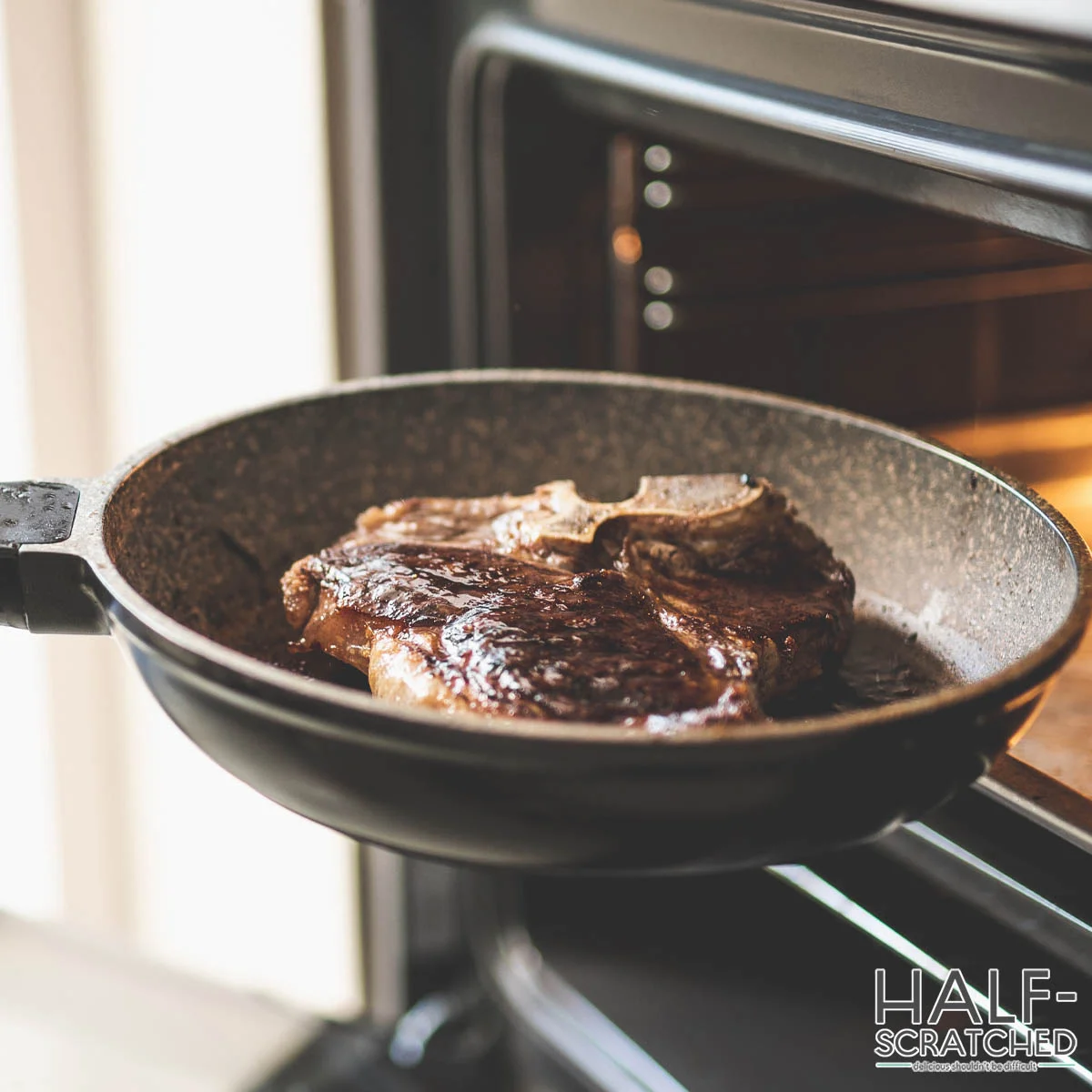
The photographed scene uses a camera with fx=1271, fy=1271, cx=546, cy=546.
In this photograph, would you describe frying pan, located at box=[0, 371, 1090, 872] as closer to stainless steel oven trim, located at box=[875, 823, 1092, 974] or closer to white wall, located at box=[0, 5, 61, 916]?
stainless steel oven trim, located at box=[875, 823, 1092, 974]

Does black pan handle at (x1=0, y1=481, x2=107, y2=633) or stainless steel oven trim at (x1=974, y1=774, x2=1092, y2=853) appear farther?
stainless steel oven trim at (x1=974, y1=774, x2=1092, y2=853)

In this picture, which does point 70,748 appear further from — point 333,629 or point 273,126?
point 333,629

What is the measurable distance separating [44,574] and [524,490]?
32 cm

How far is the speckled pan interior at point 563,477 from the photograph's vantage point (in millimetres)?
581

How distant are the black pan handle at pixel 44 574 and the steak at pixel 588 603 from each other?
11cm

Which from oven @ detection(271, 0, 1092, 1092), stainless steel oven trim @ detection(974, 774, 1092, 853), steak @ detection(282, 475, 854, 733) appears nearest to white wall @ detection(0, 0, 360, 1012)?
oven @ detection(271, 0, 1092, 1092)

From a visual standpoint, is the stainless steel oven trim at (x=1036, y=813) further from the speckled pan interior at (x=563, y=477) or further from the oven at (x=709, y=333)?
the speckled pan interior at (x=563, y=477)

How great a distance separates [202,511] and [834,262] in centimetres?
59

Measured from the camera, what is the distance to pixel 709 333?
1.03m

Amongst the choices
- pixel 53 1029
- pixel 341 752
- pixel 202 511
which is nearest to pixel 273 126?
pixel 202 511

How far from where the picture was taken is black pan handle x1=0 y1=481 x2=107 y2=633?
501mm

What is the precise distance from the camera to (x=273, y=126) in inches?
45.4

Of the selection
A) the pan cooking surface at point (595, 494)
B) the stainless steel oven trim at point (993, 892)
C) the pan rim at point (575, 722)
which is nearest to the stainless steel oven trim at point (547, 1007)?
the stainless steel oven trim at point (993, 892)

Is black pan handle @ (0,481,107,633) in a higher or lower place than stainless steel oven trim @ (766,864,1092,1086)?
higher
